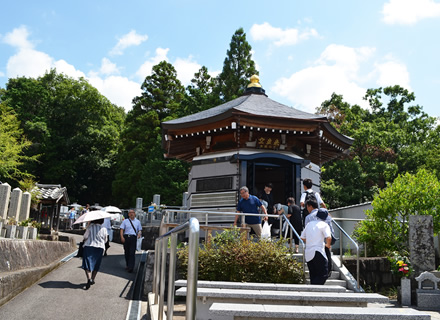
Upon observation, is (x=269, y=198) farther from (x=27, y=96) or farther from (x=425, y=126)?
(x=27, y=96)

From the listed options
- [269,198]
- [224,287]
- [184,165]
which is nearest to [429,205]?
[269,198]

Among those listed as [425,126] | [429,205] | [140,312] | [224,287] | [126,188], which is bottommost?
[140,312]

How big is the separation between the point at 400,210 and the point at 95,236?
27.3 feet

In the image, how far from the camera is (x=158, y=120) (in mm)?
37844

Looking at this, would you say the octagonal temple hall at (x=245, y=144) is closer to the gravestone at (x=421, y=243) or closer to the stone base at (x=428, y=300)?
the gravestone at (x=421, y=243)

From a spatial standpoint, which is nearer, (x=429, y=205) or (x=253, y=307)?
(x=253, y=307)

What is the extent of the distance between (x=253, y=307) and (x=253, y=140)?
10181 mm

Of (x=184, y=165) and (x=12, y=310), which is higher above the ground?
(x=184, y=165)

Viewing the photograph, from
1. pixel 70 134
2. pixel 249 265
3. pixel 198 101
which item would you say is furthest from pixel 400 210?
pixel 70 134

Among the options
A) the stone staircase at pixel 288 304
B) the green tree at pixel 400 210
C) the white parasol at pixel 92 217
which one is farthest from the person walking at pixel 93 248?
the green tree at pixel 400 210

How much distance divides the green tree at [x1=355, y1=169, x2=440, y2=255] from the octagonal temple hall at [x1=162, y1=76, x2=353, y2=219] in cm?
354

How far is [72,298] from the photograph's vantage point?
7809mm

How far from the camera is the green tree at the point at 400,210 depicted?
36.1 ft

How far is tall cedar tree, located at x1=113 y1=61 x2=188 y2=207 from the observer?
32281 mm
